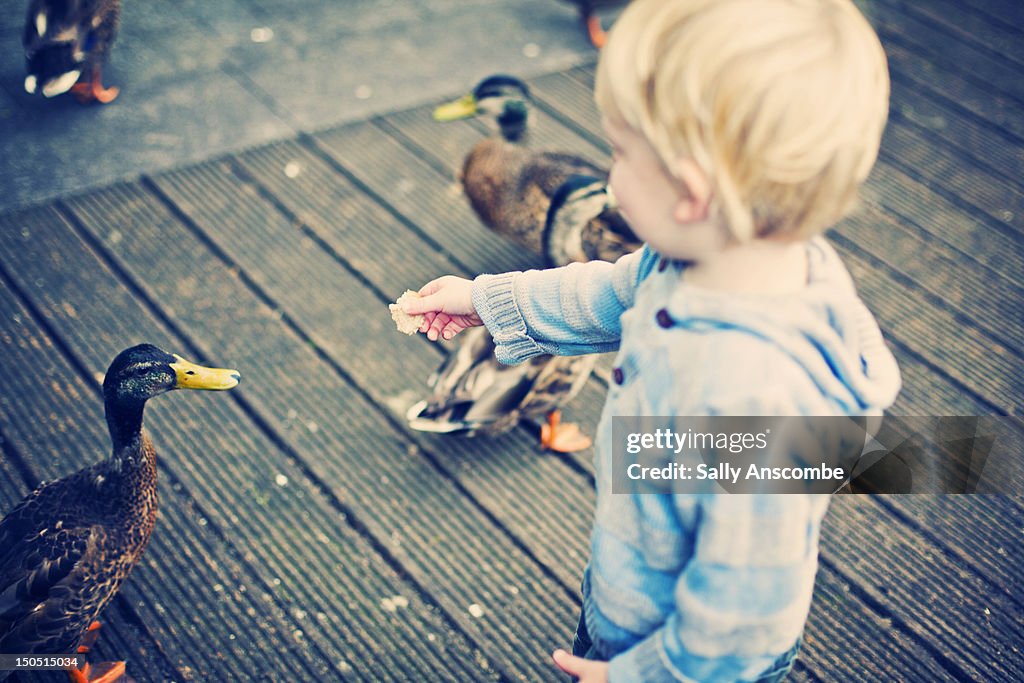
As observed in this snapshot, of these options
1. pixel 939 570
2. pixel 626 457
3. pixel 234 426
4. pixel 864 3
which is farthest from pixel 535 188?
pixel 864 3

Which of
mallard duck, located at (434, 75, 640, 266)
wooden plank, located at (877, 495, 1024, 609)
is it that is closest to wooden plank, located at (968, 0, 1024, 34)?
mallard duck, located at (434, 75, 640, 266)

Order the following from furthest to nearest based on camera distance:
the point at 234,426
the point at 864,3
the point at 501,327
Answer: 1. the point at 864,3
2. the point at 234,426
3. the point at 501,327

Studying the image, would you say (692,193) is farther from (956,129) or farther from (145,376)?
(956,129)

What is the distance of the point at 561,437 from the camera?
2.25m

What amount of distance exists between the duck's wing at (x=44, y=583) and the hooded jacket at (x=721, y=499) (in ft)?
3.66

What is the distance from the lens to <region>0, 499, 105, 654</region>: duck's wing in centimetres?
153

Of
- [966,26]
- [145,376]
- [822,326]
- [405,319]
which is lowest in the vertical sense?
[966,26]

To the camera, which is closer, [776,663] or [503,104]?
[776,663]

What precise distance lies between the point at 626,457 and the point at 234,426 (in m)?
1.52

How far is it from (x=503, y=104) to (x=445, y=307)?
2.02 m

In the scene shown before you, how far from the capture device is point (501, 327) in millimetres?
1224

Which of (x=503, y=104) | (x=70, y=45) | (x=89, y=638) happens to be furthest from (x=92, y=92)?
(x=89, y=638)

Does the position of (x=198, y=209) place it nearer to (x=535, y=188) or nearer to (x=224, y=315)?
(x=224, y=315)

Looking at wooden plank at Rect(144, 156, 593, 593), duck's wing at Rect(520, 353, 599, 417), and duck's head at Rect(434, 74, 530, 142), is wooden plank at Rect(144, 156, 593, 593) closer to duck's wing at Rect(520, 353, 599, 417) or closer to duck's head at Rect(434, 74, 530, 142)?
duck's wing at Rect(520, 353, 599, 417)
